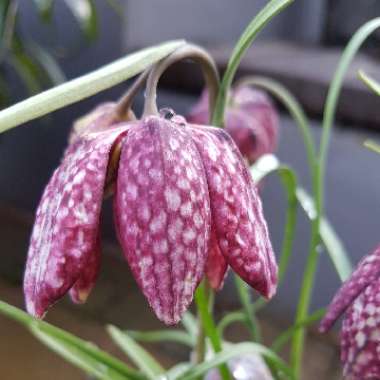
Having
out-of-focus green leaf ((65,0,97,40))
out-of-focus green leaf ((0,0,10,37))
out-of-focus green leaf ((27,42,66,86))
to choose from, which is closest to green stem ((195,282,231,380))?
out-of-focus green leaf ((0,0,10,37))

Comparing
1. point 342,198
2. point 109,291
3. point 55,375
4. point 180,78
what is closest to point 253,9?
point 180,78

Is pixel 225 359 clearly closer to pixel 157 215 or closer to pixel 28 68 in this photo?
pixel 157 215

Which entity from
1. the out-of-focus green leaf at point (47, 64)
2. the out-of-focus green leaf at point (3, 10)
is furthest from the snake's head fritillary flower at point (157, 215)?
the out-of-focus green leaf at point (47, 64)

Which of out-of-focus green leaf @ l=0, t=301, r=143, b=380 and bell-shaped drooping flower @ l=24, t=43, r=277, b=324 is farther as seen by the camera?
out-of-focus green leaf @ l=0, t=301, r=143, b=380

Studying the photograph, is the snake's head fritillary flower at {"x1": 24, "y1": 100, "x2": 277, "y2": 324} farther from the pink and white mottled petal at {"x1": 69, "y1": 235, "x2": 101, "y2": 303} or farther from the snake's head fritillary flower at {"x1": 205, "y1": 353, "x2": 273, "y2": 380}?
the snake's head fritillary flower at {"x1": 205, "y1": 353, "x2": 273, "y2": 380}

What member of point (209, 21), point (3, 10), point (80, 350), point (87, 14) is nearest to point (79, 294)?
point (80, 350)
